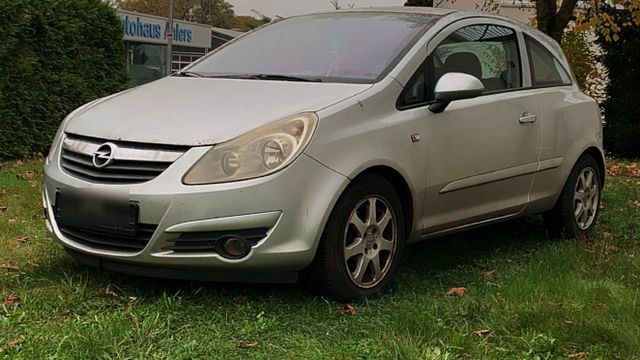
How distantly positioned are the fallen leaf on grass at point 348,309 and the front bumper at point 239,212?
0.31 m

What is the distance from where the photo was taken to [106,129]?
147 inches

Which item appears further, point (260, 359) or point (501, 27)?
point (501, 27)

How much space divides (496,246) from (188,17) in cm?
6892

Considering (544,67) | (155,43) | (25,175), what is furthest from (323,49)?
(155,43)

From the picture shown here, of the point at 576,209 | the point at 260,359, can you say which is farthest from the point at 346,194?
the point at 576,209

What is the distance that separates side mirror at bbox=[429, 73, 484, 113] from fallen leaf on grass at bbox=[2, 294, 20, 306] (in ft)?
7.77

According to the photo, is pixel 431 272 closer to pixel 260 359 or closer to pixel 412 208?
pixel 412 208

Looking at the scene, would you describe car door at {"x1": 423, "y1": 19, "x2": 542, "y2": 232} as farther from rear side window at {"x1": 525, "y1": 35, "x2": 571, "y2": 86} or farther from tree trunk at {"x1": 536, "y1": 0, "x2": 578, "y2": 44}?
tree trunk at {"x1": 536, "y1": 0, "x2": 578, "y2": 44}

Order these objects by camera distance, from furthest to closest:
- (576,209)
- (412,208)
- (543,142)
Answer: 1. (576,209)
2. (543,142)
3. (412,208)

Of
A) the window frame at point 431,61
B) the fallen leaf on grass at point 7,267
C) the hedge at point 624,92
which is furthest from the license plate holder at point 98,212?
the hedge at point 624,92

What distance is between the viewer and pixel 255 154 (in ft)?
11.5

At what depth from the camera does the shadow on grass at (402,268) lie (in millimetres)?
→ 3887

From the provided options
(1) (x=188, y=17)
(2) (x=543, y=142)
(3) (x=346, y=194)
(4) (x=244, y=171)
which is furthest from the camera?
(1) (x=188, y=17)

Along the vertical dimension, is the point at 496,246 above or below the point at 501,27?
below
